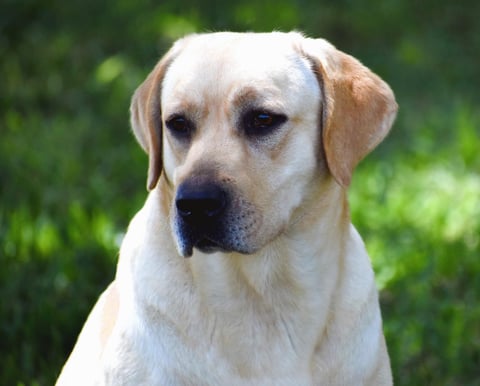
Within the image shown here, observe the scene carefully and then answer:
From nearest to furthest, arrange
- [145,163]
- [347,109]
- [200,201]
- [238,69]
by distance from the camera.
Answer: [200,201], [238,69], [347,109], [145,163]

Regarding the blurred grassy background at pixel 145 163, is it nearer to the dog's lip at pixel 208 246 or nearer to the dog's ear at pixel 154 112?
the dog's ear at pixel 154 112

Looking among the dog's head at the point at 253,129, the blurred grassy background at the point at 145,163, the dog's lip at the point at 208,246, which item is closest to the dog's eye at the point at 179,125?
the dog's head at the point at 253,129

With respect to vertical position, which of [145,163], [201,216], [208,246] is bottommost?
[145,163]

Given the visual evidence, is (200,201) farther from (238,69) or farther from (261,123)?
(238,69)

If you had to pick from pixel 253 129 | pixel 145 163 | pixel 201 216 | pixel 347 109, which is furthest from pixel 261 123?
pixel 145 163

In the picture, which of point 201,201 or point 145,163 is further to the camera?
point 145,163

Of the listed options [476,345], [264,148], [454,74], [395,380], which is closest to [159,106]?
[264,148]

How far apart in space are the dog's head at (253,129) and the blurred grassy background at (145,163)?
1498 mm

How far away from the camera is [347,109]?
385cm

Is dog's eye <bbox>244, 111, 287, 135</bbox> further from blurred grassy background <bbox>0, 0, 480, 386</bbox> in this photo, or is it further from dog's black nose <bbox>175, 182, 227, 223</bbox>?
blurred grassy background <bbox>0, 0, 480, 386</bbox>

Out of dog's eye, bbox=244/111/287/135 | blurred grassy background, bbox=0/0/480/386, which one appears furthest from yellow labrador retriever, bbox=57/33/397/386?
blurred grassy background, bbox=0/0/480/386

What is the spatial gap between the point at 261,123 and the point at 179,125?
0.99 ft

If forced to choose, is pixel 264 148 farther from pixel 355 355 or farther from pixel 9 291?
pixel 9 291

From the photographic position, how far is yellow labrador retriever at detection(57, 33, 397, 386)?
12.1ft
